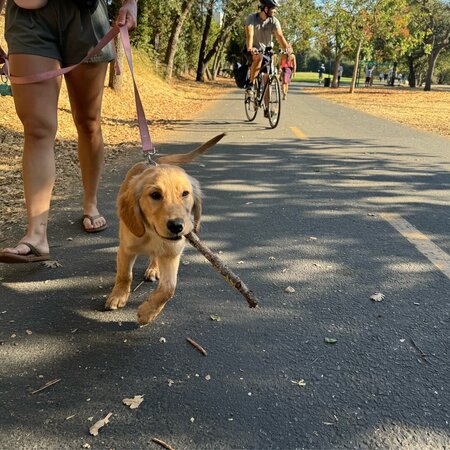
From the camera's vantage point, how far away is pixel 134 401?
2033mm

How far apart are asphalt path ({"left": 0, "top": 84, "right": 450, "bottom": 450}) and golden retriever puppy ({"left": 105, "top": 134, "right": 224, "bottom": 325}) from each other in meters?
0.28

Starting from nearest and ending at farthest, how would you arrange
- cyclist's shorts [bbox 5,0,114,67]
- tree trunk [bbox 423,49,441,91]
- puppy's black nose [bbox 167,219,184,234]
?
puppy's black nose [bbox 167,219,184,234]
cyclist's shorts [bbox 5,0,114,67]
tree trunk [bbox 423,49,441,91]

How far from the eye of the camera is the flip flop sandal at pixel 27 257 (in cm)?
301

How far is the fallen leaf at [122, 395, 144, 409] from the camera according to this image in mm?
2008

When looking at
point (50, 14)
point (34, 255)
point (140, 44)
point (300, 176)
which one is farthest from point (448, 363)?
point (140, 44)

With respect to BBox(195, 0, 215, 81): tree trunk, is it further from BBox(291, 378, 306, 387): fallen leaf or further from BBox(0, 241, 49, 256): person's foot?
BBox(291, 378, 306, 387): fallen leaf

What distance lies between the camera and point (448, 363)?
2.34 metres

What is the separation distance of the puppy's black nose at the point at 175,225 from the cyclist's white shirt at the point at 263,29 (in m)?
8.39

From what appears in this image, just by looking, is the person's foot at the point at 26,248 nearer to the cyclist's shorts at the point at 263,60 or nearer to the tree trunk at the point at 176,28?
the cyclist's shorts at the point at 263,60

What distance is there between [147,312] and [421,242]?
257cm

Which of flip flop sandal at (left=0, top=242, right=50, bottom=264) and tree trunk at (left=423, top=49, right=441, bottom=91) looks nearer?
flip flop sandal at (left=0, top=242, right=50, bottom=264)

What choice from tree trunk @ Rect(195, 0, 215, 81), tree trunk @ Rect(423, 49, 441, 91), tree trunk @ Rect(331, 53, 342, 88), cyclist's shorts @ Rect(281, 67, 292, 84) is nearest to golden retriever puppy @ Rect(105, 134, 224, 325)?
cyclist's shorts @ Rect(281, 67, 292, 84)

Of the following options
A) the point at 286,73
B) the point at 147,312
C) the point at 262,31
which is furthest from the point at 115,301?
the point at 286,73

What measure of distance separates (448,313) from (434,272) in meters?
0.62
